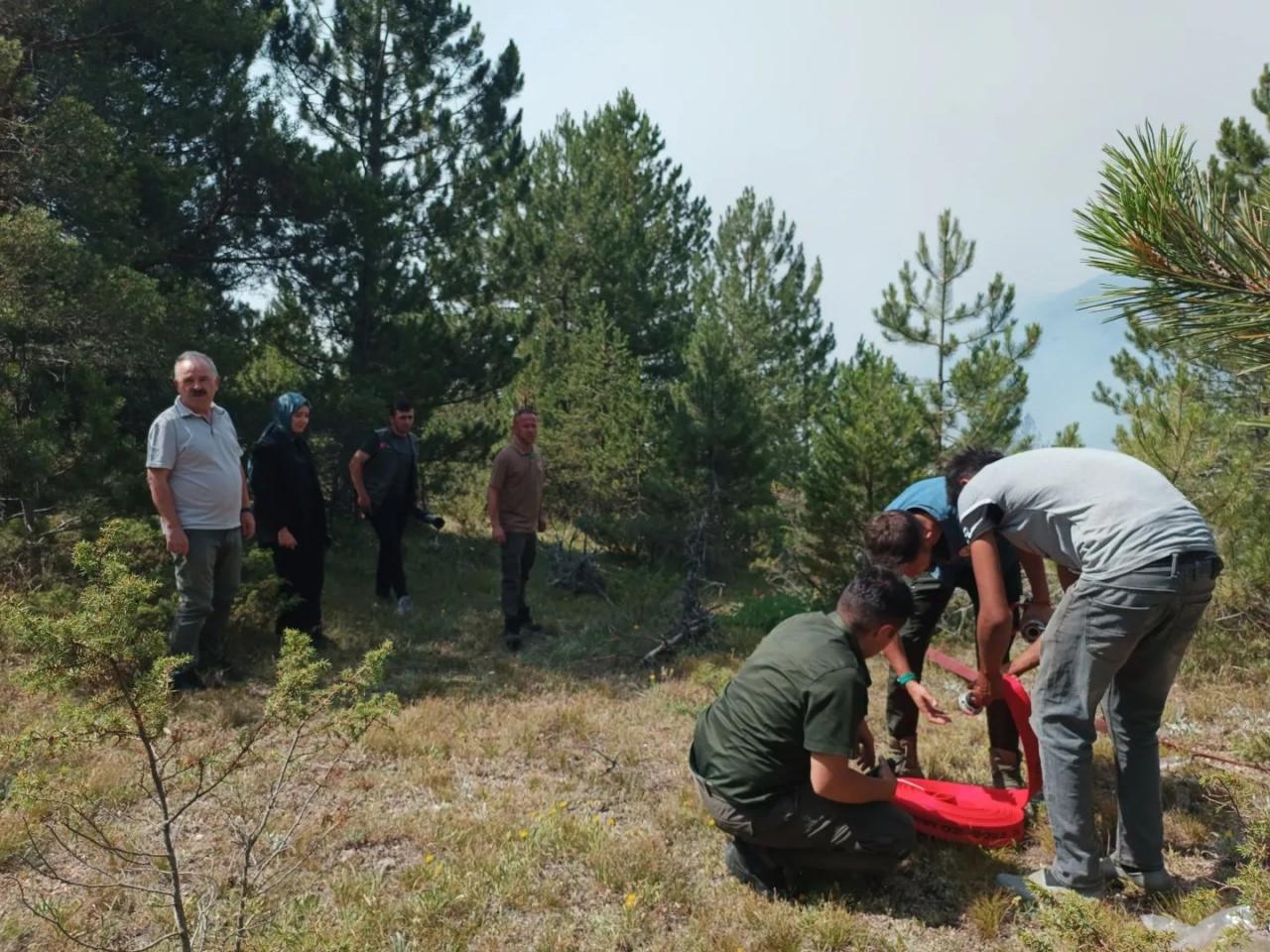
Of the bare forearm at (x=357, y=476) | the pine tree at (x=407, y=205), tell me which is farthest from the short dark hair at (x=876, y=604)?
the pine tree at (x=407, y=205)

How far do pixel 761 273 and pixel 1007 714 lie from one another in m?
18.4

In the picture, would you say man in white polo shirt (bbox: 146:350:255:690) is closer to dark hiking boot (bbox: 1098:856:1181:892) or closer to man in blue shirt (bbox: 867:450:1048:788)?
man in blue shirt (bbox: 867:450:1048:788)

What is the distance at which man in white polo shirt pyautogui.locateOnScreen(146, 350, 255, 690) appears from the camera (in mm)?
4289

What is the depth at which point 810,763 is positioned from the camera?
9.25ft

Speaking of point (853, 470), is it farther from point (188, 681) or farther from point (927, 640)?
point (188, 681)

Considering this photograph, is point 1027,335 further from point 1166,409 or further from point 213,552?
point 213,552

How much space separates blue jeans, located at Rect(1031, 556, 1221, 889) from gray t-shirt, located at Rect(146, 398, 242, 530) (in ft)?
13.6

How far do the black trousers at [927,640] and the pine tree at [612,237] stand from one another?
11.4 metres

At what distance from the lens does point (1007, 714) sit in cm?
363

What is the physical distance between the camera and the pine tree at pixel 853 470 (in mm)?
7422

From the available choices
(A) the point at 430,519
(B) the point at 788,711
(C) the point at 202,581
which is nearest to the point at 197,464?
(C) the point at 202,581

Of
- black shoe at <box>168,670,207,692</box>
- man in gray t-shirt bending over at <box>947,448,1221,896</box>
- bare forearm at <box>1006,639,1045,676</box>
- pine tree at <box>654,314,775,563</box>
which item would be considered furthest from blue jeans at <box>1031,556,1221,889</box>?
pine tree at <box>654,314,775,563</box>

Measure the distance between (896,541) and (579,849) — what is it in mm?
1717

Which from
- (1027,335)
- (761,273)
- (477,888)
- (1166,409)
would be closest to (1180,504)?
(477,888)
